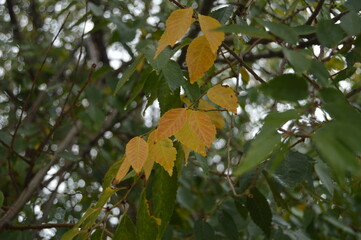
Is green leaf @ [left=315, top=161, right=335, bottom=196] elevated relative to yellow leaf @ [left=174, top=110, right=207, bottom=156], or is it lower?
lower

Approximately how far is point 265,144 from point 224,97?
345mm

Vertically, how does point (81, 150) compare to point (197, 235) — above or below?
below

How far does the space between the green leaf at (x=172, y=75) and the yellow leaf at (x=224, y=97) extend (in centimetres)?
8

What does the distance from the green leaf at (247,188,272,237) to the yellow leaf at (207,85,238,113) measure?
16.2 inches

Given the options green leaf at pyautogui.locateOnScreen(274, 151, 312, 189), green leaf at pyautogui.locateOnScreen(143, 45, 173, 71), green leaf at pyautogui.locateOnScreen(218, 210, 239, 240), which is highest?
green leaf at pyautogui.locateOnScreen(143, 45, 173, 71)

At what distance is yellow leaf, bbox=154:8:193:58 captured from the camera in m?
0.74

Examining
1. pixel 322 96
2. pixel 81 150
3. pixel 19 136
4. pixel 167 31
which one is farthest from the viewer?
pixel 81 150

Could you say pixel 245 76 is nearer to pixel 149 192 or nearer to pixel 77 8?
pixel 149 192

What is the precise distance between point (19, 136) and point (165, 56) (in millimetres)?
1401

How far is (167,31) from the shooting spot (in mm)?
749

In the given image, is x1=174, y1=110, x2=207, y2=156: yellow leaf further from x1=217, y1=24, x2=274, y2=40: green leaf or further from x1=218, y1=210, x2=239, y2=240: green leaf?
x1=218, y1=210, x2=239, y2=240: green leaf

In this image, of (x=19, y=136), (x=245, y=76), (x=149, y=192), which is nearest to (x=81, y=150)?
(x=19, y=136)

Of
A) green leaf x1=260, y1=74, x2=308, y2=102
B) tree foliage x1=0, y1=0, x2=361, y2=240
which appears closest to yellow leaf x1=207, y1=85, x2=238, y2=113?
tree foliage x1=0, y1=0, x2=361, y2=240

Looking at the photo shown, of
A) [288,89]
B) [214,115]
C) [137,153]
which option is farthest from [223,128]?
[288,89]
